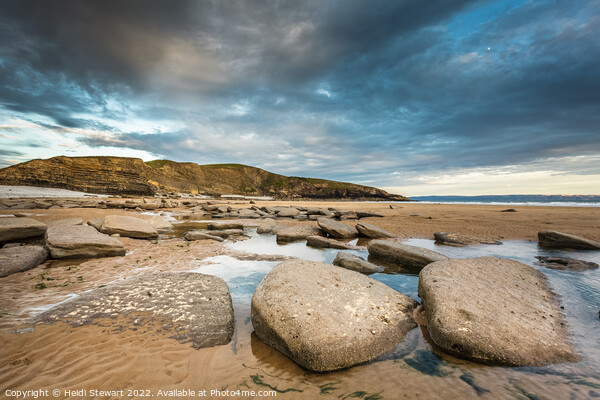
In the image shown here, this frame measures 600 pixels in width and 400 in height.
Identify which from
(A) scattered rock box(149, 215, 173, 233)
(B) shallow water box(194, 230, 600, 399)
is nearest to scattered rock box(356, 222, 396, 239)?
(B) shallow water box(194, 230, 600, 399)

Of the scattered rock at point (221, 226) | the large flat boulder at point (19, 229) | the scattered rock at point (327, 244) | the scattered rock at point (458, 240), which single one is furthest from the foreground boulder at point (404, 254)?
the large flat boulder at point (19, 229)

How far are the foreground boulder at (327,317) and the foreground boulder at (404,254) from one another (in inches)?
119

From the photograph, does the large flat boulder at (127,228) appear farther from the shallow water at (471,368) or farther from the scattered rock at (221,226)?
the shallow water at (471,368)

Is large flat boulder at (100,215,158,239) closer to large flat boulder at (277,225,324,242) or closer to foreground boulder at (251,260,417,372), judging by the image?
large flat boulder at (277,225,324,242)

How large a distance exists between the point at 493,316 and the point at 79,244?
35.6 feet

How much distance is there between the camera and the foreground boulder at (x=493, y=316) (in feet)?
10.9

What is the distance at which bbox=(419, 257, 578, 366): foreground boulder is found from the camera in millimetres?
3336

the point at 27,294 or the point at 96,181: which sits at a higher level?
the point at 96,181

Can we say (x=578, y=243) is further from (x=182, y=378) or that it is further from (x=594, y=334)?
(x=182, y=378)

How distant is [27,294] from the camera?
16.6 ft

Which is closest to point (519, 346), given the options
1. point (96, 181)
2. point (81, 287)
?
point (81, 287)

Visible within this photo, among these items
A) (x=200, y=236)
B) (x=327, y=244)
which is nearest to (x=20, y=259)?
(x=200, y=236)

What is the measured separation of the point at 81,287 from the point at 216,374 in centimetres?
472

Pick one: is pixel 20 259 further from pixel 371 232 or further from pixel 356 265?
pixel 371 232
